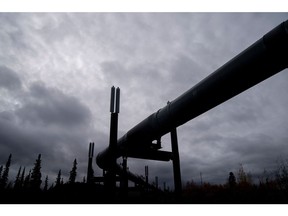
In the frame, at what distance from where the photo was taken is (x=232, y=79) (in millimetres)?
4305

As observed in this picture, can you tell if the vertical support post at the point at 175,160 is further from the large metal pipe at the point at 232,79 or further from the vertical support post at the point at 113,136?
the vertical support post at the point at 113,136

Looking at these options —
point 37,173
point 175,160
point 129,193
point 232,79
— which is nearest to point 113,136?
point 175,160

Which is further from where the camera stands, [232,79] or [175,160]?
[175,160]

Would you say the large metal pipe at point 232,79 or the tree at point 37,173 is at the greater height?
the tree at point 37,173

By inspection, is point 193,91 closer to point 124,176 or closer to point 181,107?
point 181,107

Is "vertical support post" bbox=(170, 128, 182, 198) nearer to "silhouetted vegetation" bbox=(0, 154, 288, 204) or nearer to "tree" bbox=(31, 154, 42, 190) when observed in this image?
"silhouetted vegetation" bbox=(0, 154, 288, 204)

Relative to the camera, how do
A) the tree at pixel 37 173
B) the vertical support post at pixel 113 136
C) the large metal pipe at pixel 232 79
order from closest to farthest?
the large metal pipe at pixel 232 79 < the vertical support post at pixel 113 136 < the tree at pixel 37 173

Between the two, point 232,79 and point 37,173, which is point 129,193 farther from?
point 37,173

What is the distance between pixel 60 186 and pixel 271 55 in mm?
14340

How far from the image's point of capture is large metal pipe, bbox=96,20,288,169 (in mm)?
3705

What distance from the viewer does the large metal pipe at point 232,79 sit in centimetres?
371

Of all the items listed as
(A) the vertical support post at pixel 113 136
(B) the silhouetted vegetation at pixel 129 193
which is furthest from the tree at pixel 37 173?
(A) the vertical support post at pixel 113 136

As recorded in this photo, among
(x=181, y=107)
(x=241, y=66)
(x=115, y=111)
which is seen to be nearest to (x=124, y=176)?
(x=115, y=111)

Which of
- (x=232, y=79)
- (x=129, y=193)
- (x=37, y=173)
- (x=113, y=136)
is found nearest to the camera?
(x=232, y=79)
